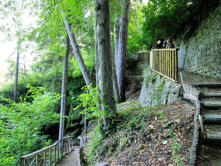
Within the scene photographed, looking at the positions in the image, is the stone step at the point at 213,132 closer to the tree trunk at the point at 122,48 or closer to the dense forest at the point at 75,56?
the dense forest at the point at 75,56

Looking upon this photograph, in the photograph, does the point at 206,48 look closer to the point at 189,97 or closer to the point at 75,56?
the point at 189,97

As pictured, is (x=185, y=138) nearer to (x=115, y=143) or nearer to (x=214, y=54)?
A: (x=115, y=143)

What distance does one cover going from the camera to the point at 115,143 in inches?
143

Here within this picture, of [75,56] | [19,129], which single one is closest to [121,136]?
[19,129]

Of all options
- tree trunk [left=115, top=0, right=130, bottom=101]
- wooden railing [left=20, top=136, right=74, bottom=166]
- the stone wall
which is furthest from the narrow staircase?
tree trunk [left=115, top=0, right=130, bottom=101]

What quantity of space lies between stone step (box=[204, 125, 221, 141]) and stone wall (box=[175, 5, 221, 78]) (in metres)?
3.85

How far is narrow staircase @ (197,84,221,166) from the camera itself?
199cm

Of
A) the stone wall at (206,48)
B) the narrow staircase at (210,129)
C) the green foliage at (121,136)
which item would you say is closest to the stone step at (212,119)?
the narrow staircase at (210,129)

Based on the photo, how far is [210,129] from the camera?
8.06 ft

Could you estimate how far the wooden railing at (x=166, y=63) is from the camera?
4382mm

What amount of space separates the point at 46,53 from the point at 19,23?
9.85 ft

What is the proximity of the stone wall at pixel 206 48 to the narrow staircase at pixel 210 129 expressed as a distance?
9.55ft

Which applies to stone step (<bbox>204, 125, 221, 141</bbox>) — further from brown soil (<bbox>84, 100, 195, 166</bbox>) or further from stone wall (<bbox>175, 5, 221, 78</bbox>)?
stone wall (<bbox>175, 5, 221, 78</bbox>)

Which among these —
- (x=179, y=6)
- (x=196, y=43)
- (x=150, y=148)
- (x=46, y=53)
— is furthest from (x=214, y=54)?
(x=46, y=53)
